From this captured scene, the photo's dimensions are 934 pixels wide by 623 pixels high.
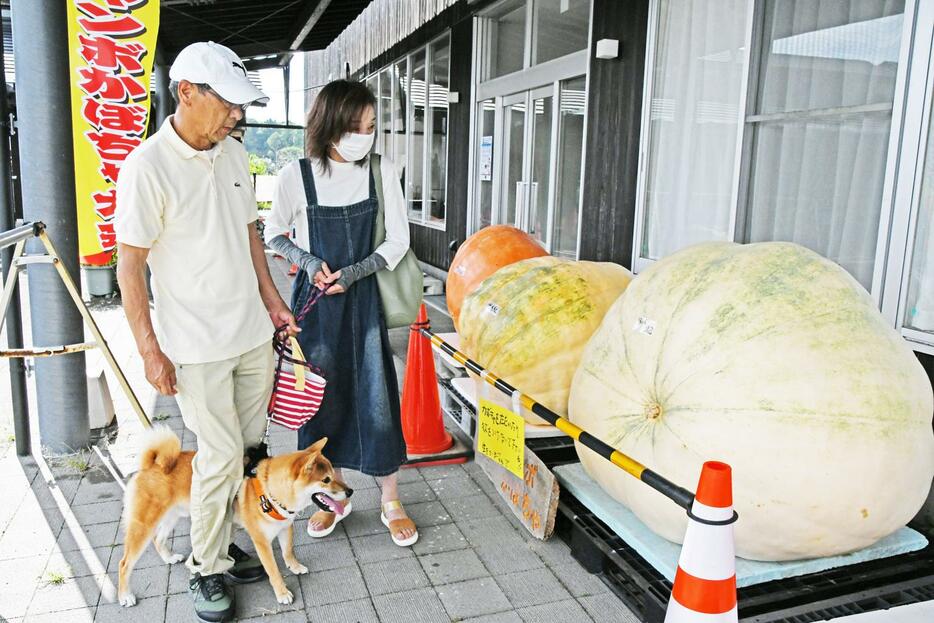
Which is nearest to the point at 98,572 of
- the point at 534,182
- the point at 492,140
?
the point at 534,182

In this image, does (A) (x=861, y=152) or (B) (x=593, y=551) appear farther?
(A) (x=861, y=152)

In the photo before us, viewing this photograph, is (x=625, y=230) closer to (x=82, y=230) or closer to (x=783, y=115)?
(x=783, y=115)

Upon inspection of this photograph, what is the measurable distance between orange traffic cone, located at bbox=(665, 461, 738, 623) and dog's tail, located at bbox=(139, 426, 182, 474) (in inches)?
80.4

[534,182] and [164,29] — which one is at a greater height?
[164,29]

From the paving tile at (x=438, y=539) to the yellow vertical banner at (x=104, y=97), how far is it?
102 inches

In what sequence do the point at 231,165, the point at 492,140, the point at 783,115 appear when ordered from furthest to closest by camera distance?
the point at 492,140, the point at 783,115, the point at 231,165

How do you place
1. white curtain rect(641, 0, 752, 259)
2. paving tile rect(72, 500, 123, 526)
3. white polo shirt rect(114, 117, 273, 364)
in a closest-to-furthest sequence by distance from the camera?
1. white polo shirt rect(114, 117, 273, 364)
2. paving tile rect(72, 500, 123, 526)
3. white curtain rect(641, 0, 752, 259)

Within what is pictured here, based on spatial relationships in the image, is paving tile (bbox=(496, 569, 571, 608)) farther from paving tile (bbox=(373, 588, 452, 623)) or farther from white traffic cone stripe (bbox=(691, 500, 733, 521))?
white traffic cone stripe (bbox=(691, 500, 733, 521))

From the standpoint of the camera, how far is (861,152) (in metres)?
3.75

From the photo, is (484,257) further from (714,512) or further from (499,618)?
(714,512)

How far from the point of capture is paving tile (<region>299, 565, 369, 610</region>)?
2.93 meters

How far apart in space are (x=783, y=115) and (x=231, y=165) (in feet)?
10.3

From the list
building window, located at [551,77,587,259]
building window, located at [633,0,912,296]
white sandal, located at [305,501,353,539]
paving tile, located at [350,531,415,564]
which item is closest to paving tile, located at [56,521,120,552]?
white sandal, located at [305,501,353,539]

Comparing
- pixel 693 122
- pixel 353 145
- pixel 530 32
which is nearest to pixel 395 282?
pixel 353 145
